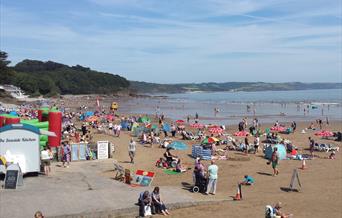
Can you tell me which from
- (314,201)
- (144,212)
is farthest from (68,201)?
(314,201)

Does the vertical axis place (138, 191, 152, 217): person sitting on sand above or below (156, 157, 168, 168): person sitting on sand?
above

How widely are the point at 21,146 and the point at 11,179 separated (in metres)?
2.05

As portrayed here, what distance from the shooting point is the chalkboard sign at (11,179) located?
14648 millimetres

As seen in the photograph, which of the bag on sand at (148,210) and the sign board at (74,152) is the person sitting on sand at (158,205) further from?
the sign board at (74,152)

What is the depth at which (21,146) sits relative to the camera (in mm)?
16547

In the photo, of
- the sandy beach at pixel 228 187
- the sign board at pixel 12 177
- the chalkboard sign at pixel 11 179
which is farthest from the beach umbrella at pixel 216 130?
the chalkboard sign at pixel 11 179

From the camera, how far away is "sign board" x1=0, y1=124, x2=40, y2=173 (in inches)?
640

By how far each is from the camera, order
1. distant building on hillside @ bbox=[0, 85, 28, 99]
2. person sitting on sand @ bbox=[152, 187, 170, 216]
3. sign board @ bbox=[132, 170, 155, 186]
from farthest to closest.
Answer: distant building on hillside @ bbox=[0, 85, 28, 99] → sign board @ bbox=[132, 170, 155, 186] → person sitting on sand @ bbox=[152, 187, 170, 216]

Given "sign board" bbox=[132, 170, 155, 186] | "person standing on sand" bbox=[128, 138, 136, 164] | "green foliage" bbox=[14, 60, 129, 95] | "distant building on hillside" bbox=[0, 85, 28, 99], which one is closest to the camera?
"sign board" bbox=[132, 170, 155, 186]

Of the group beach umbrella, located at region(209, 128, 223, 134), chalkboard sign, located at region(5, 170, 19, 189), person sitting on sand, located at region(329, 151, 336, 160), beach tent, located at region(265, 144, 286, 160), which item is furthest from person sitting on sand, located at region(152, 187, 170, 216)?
beach umbrella, located at region(209, 128, 223, 134)

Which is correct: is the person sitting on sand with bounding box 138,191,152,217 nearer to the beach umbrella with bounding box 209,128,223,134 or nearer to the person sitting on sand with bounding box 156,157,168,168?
the person sitting on sand with bounding box 156,157,168,168

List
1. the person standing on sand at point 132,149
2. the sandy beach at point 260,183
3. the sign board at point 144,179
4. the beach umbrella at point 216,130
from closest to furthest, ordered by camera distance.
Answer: the sandy beach at point 260,183 < the sign board at point 144,179 < the person standing on sand at point 132,149 < the beach umbrella at point 216,130

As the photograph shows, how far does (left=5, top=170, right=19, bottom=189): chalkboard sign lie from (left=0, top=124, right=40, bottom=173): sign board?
1.44 m

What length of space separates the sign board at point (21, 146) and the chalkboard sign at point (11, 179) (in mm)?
1441
